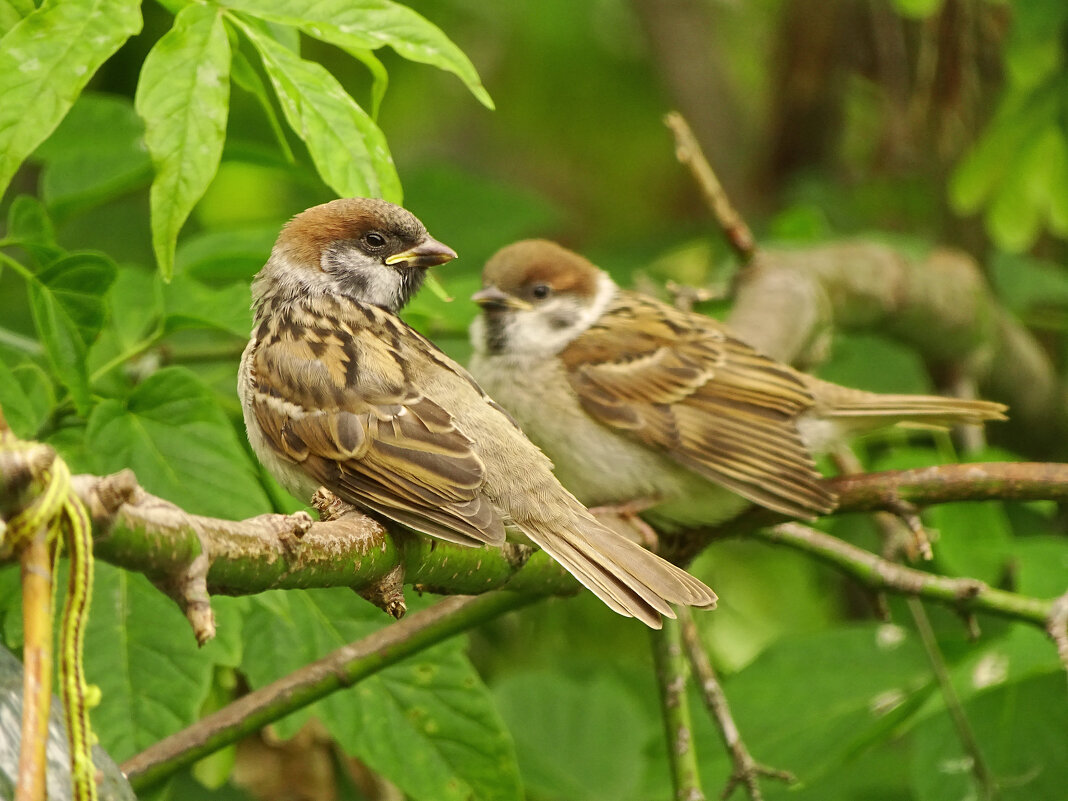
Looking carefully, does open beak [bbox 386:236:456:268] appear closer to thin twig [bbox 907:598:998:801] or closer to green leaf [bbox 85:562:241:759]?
green leaf [bbox 85:562:241:759]

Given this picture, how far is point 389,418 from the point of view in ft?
7.80

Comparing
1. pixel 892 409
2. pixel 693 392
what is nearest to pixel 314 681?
pixel 693 392

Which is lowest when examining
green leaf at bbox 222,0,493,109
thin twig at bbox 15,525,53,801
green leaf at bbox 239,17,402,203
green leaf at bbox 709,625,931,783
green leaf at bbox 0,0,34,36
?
green leaf at bbox 709,625,931,783

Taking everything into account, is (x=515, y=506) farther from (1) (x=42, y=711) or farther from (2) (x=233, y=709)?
(1) (x=42, y=711)

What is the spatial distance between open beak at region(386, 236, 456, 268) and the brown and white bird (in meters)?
0.79

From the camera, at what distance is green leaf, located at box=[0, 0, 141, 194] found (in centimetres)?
184

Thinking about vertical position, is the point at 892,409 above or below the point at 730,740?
above

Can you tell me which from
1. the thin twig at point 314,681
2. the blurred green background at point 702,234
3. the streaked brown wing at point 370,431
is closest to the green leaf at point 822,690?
the blurred green background at point 702,234

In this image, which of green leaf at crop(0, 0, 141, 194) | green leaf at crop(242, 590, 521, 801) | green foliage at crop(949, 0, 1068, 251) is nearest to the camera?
green leaf at crop(0, 0, 141, 194)

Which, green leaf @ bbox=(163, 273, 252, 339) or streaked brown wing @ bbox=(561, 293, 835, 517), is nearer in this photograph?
green leaf @ bbox=(163, 273, 252, 339)

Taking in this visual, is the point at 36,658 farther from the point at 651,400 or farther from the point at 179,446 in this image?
the point at 651,400

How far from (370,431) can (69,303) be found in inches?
22.2

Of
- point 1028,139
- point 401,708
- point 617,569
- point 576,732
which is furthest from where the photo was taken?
point 576,732

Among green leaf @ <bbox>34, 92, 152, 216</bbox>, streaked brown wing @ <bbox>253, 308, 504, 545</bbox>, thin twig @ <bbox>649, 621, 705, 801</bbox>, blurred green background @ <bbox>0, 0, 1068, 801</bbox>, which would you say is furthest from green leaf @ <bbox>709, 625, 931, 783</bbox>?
green leaf @ <bbox>34, 92, 152, 216</bbox>
